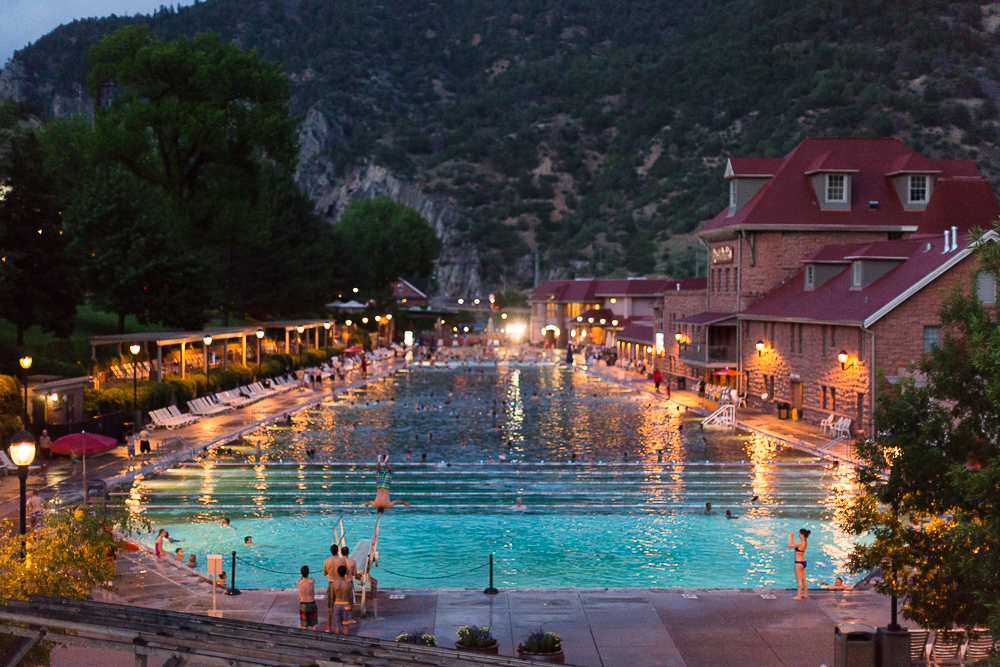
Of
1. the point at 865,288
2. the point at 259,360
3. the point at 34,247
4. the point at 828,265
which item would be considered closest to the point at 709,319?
the point at 828,265

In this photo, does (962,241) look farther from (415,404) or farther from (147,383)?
(147,383)

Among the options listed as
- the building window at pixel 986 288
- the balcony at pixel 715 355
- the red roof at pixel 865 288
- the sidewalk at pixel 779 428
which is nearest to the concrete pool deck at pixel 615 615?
the sidewalk at pixel 779 428

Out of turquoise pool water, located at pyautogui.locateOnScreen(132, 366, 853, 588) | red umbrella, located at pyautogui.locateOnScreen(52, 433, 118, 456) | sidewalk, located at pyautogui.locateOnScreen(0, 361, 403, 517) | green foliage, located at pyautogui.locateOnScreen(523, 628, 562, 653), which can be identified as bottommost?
turquoise pool water, located at pyautogui.locateOnScreen(132, 366, 853, 588)

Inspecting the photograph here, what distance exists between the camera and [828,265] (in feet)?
155

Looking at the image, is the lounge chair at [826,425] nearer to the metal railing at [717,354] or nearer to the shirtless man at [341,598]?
the metal railing at [717,354]

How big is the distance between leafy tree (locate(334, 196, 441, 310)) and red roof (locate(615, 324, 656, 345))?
31114 millimetres

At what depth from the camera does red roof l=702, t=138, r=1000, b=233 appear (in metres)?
50.0

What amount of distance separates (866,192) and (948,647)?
137 feet

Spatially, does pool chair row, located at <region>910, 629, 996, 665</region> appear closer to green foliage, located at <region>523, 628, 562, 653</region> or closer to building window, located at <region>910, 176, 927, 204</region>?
green foliage, located at <region>523, 628, 562, 653</region>

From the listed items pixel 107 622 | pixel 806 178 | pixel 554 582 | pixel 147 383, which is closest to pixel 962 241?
pixel 806 178

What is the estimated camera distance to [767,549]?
2478 centimetres

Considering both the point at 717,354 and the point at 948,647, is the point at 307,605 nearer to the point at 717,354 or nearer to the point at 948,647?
the point at 948,647

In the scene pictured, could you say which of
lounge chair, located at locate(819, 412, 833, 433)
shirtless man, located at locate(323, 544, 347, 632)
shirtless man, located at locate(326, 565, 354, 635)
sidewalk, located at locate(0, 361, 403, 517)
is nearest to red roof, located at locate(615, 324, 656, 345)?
sidewalk, located at locate(0, 361, 403, 517)

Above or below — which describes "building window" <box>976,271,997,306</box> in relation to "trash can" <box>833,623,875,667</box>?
above
